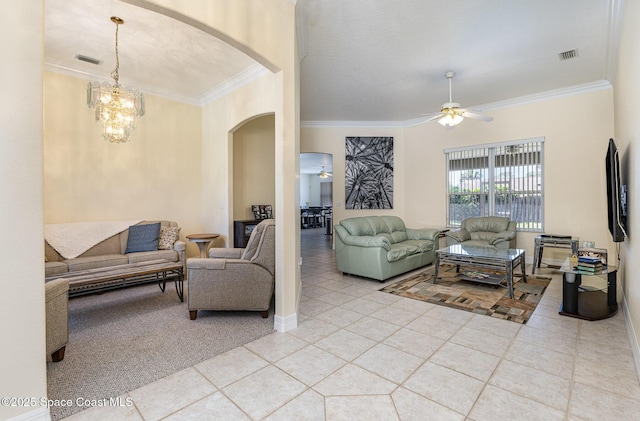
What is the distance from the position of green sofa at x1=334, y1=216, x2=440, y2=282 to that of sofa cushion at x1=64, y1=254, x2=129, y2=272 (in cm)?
321

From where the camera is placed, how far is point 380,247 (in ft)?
14.2

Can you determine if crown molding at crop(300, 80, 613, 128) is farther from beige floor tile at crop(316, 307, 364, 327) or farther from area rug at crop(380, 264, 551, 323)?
beige floor tile at crop(316, 307, 364, 327)

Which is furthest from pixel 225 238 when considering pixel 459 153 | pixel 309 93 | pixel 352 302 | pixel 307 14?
pixel 459 153

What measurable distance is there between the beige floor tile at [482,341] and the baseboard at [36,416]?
110 inches

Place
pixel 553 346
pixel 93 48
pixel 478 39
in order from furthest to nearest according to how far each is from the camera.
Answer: pixel 93 48 < pixel 478 39 < pixel 553 346

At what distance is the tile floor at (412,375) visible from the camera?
1717 mm

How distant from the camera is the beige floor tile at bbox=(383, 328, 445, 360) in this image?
2404 mm

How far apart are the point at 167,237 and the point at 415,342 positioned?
4032mm

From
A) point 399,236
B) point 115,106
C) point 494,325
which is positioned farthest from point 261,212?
point 494,325

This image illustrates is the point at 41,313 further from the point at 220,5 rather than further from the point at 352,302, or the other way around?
the point at 352,302

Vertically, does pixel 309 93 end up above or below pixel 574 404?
A: above

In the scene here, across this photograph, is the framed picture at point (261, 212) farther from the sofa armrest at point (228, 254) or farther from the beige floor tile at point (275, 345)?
the beige floor tile at point (275, 345)

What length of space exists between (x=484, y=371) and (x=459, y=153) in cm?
537

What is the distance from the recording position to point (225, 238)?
5.18m
